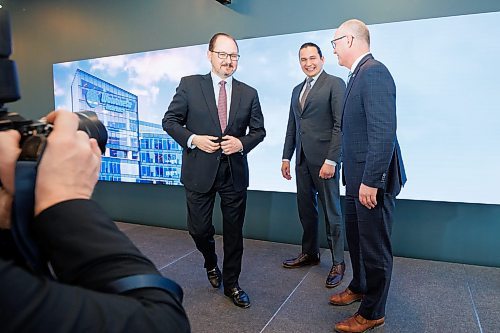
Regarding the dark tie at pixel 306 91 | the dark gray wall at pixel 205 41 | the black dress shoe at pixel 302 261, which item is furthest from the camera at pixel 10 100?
the dark gray wall at pixel 205 41

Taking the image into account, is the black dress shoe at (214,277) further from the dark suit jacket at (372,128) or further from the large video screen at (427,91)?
the dark suit jacket at (372,128)

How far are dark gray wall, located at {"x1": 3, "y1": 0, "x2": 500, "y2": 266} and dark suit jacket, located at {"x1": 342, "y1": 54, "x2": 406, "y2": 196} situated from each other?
1.30 meters

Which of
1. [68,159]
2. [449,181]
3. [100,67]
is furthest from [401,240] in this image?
[100,67]

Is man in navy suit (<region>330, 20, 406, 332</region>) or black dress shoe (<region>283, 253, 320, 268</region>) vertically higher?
man in navy suit (<region>330, 20, 406, 332</region>)

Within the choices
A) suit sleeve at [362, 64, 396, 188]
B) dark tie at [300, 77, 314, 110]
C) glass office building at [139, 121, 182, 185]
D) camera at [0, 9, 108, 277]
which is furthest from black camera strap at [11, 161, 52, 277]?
glass office building at [139, 121, 182, 185]

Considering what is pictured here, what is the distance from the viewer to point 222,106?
2377 mm

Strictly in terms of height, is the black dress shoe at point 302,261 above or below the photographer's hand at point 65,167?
below

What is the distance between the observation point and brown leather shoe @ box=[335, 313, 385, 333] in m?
2.01

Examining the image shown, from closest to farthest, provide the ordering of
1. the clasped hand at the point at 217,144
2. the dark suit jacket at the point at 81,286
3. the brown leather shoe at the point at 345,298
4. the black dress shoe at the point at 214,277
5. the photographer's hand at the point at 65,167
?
the dark suit jacket at the point at 81,286 → the photographer's hand at the point at 65,167 → the clasped hand at the point at 217,144 → the brown leather shoe at the point at 345,298 → the black dress shoe at the point at 214,277

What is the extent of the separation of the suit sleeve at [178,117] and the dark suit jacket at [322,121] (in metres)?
0.92

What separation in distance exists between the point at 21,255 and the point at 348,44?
1992 millimetres

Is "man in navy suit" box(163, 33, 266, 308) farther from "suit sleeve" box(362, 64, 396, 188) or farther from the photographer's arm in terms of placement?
the photographer's arm

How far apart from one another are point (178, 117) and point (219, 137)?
31 centimetres

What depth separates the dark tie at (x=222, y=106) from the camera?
2.36 meters
